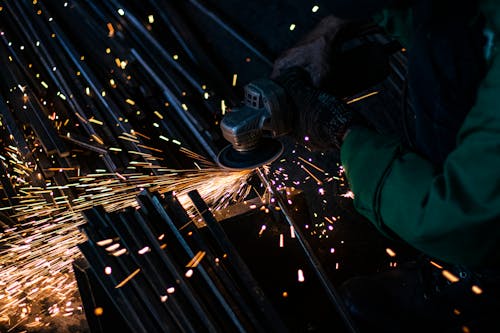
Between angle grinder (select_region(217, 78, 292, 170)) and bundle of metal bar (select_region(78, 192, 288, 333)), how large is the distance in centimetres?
47

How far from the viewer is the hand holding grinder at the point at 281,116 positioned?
1.82 metres

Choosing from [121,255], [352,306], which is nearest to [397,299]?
[352,306]

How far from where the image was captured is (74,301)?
2.83m

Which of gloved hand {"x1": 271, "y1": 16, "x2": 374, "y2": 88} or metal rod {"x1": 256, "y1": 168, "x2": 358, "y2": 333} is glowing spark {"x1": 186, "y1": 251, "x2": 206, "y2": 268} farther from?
gloved hand {"x1": 271, "y1": 16, "x2": 374, "y2": 88}

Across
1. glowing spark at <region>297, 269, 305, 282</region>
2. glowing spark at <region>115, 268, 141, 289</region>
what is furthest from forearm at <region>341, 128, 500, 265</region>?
glowing spark at <region>297, 269, 305, 282</region>

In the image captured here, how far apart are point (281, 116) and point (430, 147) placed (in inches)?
27.6

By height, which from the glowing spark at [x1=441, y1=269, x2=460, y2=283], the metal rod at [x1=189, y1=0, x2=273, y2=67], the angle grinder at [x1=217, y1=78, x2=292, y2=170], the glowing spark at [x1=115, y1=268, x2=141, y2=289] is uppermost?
the metal rod at [x1=189, y1=0, x2=273, y2=67]

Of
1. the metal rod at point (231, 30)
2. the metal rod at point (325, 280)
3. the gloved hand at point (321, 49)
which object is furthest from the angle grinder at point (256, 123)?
the metal rod at point (231, 30)

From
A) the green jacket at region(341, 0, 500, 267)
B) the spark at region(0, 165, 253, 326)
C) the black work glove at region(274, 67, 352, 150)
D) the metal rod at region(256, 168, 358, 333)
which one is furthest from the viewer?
the spark at region(0, 165, 253, 326)

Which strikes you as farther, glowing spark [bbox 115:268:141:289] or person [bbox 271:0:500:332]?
glowing spark [bbox 115:268:141:289]

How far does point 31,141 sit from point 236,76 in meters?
2.04

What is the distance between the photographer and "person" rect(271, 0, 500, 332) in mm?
1203

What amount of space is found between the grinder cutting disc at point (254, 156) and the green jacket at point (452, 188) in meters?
0.52

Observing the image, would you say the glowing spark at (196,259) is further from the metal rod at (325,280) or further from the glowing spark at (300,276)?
the glowing spark at (300,276)
